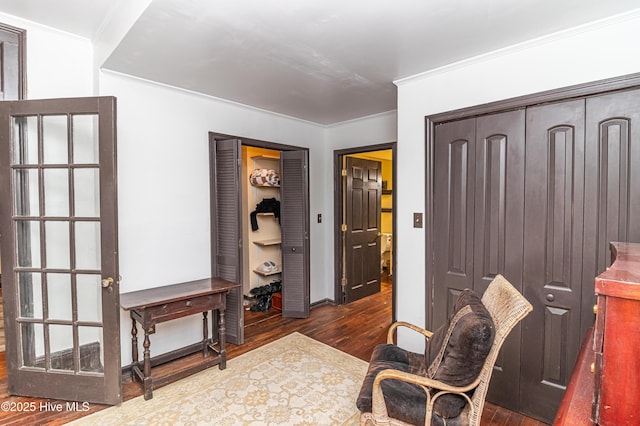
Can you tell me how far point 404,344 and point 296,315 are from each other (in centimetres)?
156

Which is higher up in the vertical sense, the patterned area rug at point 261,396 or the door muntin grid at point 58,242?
the door muntin grid at point 58,242

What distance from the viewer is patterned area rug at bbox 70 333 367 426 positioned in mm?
2027

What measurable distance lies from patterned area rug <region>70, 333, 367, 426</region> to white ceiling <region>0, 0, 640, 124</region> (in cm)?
246

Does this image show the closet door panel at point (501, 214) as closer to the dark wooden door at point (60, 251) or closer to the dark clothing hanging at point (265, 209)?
the dark wooden door at point (60, 251)

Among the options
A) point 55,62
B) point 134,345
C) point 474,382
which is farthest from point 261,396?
point 55,62

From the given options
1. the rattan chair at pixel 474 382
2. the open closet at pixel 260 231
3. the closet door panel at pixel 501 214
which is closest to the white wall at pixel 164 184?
the open closet at pixel 260 231

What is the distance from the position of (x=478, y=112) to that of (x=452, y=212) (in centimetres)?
76

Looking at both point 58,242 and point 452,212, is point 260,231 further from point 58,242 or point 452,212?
point 452,212

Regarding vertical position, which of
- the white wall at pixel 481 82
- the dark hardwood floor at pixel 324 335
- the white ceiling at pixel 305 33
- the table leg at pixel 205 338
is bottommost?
the dark hardwood floor at pixel 324 335

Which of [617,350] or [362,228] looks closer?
[617,350]

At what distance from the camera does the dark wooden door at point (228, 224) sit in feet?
10.2

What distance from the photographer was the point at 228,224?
317cm

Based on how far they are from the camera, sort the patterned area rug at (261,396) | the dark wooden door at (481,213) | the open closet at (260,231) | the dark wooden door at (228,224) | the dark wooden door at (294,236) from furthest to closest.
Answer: the open closet at (260,231) < the dark wooden door at (294,236) < the dark wooden door at (228,224) < the dark wooden door at (481,213) < the patterned area rug at (261,396)

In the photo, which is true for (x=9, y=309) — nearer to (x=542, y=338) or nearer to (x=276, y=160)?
(x=276, y=160)
